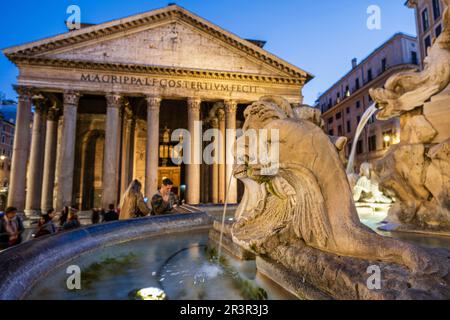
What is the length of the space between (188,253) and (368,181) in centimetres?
693

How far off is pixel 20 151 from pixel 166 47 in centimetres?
1052

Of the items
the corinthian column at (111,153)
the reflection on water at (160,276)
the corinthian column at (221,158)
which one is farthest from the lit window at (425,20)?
the reflection on water at (160,276)

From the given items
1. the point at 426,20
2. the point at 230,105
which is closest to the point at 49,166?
the point at 230,105

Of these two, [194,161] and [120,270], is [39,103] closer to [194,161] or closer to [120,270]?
[194,161]

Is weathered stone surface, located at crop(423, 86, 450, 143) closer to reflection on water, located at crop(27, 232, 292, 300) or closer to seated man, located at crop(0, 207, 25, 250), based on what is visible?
reflection on water, located at crop(27, 232, 292, 300)

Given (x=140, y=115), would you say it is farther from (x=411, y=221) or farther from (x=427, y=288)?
(x=427, y=288)

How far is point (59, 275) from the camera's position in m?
2.26

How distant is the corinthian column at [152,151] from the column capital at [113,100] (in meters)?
Answer: 1.77

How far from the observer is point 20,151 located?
1446cm

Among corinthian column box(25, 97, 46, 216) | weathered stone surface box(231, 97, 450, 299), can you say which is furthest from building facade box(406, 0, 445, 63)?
corinthian column box(25, 97, 46, 216)

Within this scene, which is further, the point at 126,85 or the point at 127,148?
the point at 127,148

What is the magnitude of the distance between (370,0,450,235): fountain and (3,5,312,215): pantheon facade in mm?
11962

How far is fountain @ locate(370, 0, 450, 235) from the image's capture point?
11.2ft
